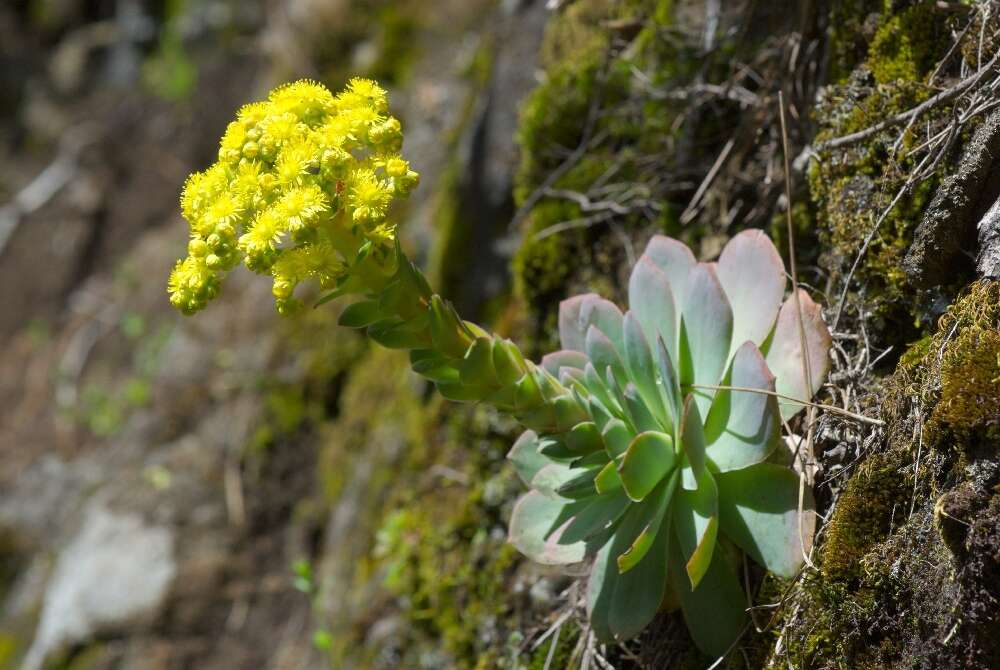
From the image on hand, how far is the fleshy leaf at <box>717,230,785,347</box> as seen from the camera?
1.80m

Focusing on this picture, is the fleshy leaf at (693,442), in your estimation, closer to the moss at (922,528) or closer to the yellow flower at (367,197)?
the moss at (922,528)

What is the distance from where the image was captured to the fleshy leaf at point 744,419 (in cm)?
166

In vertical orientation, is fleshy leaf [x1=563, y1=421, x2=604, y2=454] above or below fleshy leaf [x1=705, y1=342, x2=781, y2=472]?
below

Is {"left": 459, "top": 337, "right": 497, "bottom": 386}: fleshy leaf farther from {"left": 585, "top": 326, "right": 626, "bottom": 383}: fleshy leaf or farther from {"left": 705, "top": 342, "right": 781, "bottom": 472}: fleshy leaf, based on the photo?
{"left": 705, "top": 342, "right": 781, "bottom": 472}: fleshy leaf

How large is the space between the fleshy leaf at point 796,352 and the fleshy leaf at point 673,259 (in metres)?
0.23

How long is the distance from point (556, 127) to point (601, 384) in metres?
1.15

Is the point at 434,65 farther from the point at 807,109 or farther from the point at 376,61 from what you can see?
Result: the point at 807,109

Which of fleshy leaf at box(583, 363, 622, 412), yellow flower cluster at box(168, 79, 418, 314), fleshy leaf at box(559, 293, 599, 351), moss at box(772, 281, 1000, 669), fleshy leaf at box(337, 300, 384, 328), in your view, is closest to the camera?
moss at box(772, 281, 1000, 669)

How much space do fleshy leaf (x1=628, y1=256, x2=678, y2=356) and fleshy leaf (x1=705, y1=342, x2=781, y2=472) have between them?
0.65 feet

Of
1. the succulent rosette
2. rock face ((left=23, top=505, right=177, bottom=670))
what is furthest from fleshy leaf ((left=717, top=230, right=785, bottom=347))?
rock face ((left=23, top=505, right=177, bottom=670))

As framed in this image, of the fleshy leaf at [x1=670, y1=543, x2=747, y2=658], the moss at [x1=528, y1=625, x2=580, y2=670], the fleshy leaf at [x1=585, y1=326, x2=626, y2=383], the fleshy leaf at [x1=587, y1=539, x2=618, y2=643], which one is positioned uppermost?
the fleshy leaf at [x1=585, y1=326, x2=626, y2=383]

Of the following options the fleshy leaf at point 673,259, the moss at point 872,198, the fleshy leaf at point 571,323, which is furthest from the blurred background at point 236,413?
the moss at point 872,198

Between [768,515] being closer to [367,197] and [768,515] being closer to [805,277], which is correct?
[805,277]

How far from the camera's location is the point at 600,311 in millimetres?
1982
